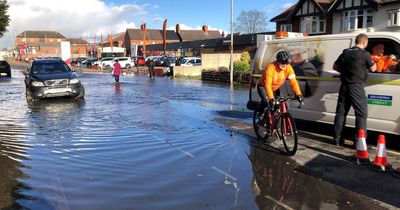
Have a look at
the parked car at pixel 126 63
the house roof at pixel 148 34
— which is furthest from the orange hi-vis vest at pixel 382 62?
the house roof at pixel 148 34

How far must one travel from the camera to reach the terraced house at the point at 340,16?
115ft

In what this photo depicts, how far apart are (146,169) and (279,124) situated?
8.38ft

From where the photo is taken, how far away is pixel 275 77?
7.32 meters

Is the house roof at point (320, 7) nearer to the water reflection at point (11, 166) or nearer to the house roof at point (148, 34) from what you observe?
the water reflection at point (11, 166)

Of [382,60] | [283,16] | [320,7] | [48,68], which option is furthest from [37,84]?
[283,16]

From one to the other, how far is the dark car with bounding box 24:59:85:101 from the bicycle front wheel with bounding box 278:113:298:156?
962 centimetres

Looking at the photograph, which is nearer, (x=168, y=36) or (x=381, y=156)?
(x=381, y=156)

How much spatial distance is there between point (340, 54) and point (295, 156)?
2.17m

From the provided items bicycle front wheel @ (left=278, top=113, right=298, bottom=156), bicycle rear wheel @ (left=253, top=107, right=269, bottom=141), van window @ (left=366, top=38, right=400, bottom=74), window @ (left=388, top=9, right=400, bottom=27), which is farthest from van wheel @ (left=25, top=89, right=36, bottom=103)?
window @ (left=388, top=9, right=400, bottom=27)

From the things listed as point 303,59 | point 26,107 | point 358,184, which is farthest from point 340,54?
point 26,107

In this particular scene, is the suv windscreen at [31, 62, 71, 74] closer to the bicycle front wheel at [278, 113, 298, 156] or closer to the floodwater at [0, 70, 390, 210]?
the floodwater at [0, 70, 390, 210]

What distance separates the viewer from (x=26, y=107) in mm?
12945

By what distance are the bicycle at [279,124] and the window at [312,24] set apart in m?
36.8

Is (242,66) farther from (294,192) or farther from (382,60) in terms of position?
(294,192)
